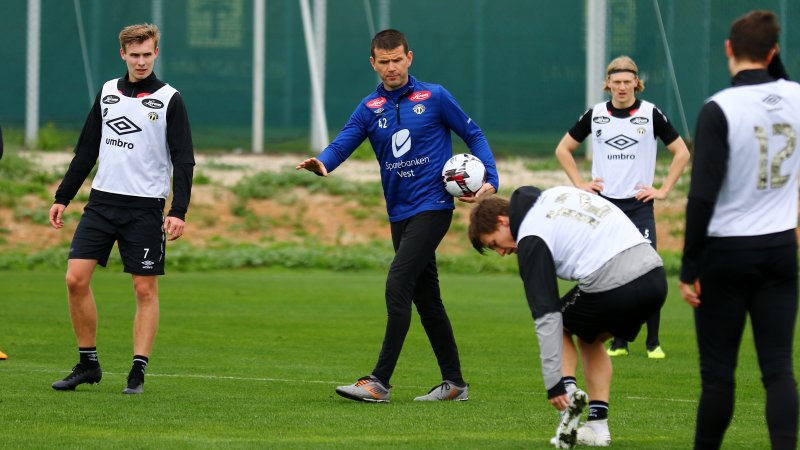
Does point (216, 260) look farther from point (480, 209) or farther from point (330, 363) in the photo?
point (480, 209)

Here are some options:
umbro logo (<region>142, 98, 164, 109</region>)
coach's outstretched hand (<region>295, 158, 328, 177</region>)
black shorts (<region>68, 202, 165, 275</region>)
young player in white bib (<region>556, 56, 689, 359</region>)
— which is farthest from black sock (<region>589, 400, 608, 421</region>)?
young player in white bib (<region>556, 56, 689, 359</region>)

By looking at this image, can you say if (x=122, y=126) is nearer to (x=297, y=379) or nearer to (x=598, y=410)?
(x=297, y=379)

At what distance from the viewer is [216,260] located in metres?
19.2

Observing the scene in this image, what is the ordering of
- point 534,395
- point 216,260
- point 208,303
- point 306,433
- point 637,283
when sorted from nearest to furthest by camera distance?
point 637,283 → point 306,433 → point 534,395 → point 208,303 → point 216,260

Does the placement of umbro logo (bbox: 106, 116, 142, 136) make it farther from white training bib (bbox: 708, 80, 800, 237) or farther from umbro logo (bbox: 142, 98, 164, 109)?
white training bib (bbox: 708, 80, 800, 237)

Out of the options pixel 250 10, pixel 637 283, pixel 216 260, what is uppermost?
pixel 250 10

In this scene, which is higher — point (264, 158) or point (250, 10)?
point (250, 10)

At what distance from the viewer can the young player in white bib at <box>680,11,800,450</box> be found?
212 inches

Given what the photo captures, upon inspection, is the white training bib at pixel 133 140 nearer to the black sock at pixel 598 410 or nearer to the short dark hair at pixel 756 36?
the black sock at pixel 598 410

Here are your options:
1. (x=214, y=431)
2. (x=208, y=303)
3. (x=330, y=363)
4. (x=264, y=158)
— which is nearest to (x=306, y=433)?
(x=214, y=431)

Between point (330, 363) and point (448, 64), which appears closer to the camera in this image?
point (330, 363)

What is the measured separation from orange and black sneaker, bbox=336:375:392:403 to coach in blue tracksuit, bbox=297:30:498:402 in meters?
0.08

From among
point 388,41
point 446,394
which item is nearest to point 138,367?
point 446,394

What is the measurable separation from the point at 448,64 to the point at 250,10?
390 cm
